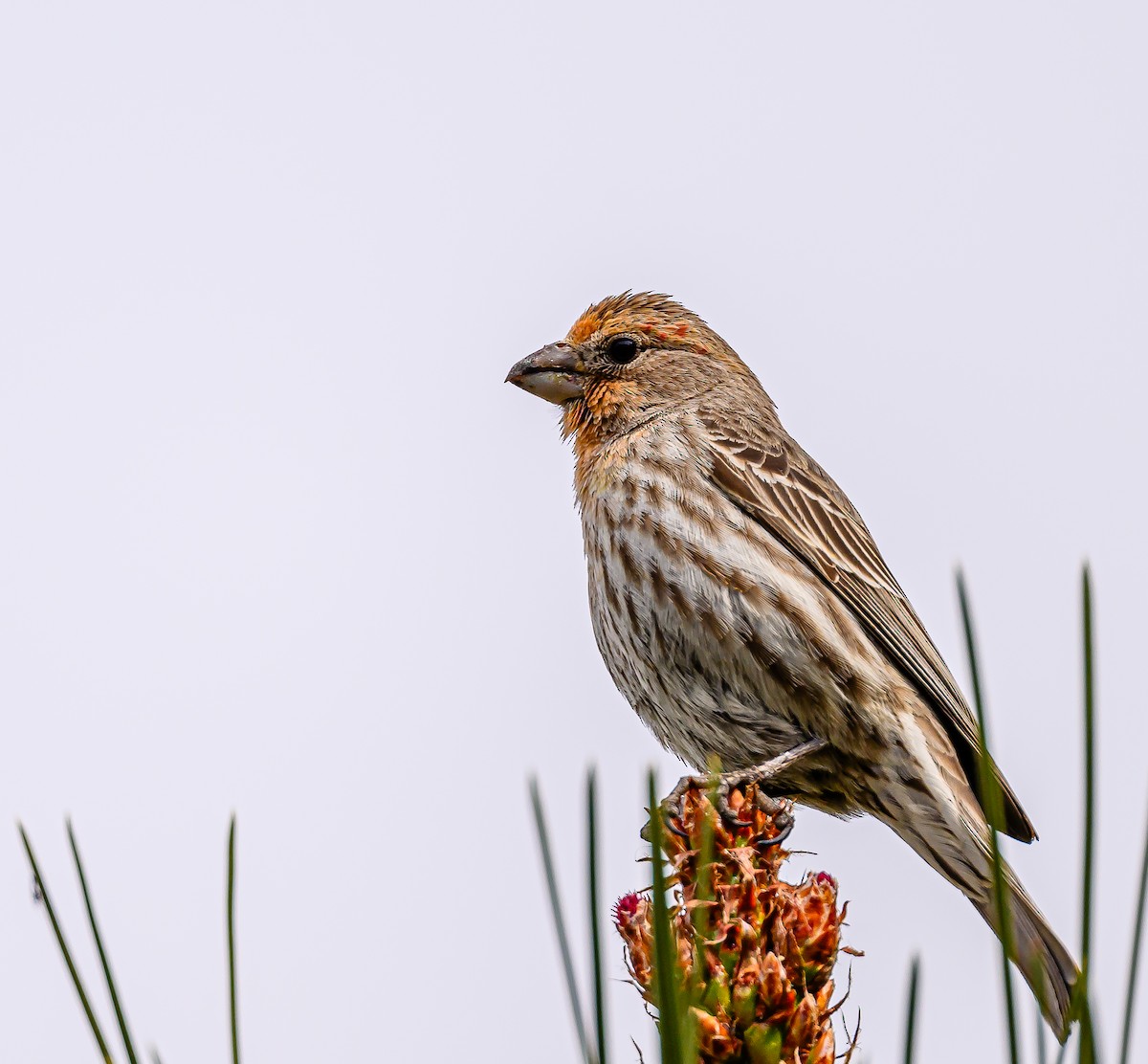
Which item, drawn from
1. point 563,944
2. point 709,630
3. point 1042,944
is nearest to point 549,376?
point 709,630

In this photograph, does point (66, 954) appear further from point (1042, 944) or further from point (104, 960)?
point (1042, 944)

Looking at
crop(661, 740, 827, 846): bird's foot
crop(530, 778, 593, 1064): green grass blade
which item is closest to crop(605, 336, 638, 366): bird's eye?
crop(661, 740, 827, 846): bird's foot

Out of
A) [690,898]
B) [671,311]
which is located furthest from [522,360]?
[690,898]

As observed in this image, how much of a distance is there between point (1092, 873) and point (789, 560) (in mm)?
4859

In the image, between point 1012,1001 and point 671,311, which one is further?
point 671,311

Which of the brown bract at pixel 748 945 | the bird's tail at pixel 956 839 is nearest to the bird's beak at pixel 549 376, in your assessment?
the bird's tail at pixel 956 839

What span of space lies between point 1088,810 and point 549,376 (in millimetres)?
5739

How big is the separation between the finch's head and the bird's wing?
412mm

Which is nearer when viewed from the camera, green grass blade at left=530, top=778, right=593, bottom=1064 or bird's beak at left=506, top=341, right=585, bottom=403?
green grass blade at left=530, top=778, right=593, bottom=1064

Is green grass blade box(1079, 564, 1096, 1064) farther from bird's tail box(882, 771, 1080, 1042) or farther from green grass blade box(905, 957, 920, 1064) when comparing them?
bird's tail box(882, 771, 1080, 1042)

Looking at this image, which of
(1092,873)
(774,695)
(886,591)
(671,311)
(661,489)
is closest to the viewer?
(1092,873)

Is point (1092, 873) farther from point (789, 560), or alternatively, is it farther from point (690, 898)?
point (789, 560)

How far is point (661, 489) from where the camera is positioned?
21.0ft

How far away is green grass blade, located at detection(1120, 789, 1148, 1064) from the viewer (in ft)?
5.41
